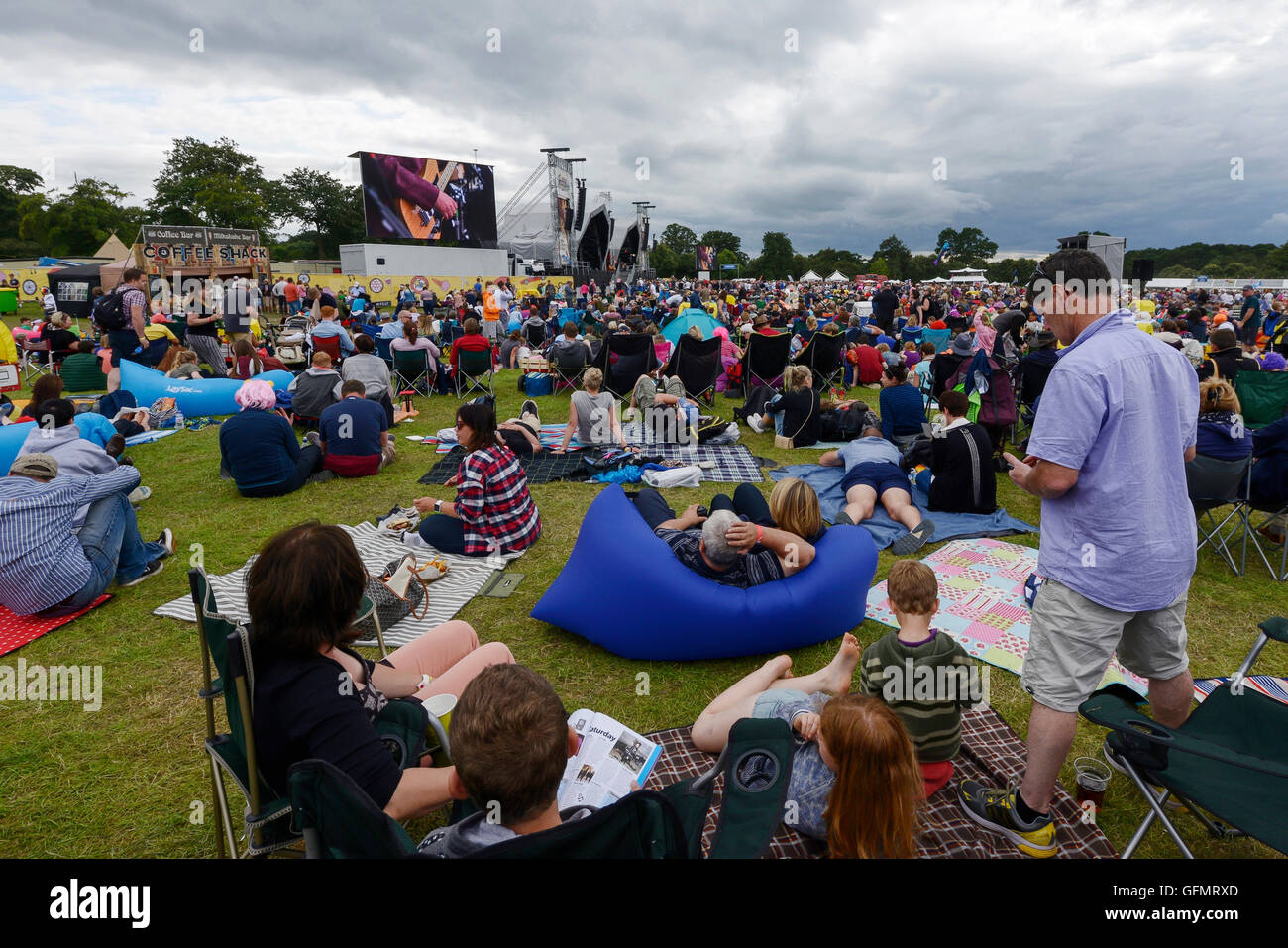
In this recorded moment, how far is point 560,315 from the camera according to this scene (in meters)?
16.8

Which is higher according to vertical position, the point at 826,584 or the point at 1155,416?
the point at 1155,416

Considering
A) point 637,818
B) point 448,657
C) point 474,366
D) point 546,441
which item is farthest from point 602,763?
point 474,366

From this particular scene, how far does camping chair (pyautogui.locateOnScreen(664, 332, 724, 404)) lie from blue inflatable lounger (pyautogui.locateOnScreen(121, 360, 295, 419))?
5350 mm

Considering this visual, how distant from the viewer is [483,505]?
4793 mm

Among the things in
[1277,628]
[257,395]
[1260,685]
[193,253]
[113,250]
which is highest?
[113,250]

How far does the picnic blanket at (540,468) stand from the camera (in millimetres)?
6615

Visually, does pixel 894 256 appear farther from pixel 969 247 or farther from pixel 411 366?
pixel 411 366

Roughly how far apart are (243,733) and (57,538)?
2.99 meters

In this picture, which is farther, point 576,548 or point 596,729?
point 576,548

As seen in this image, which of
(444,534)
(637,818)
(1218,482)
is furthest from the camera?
(444,534)

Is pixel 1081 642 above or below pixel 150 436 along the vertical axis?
below

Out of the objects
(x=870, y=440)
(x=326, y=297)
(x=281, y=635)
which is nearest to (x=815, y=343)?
(x=870, y=440)
